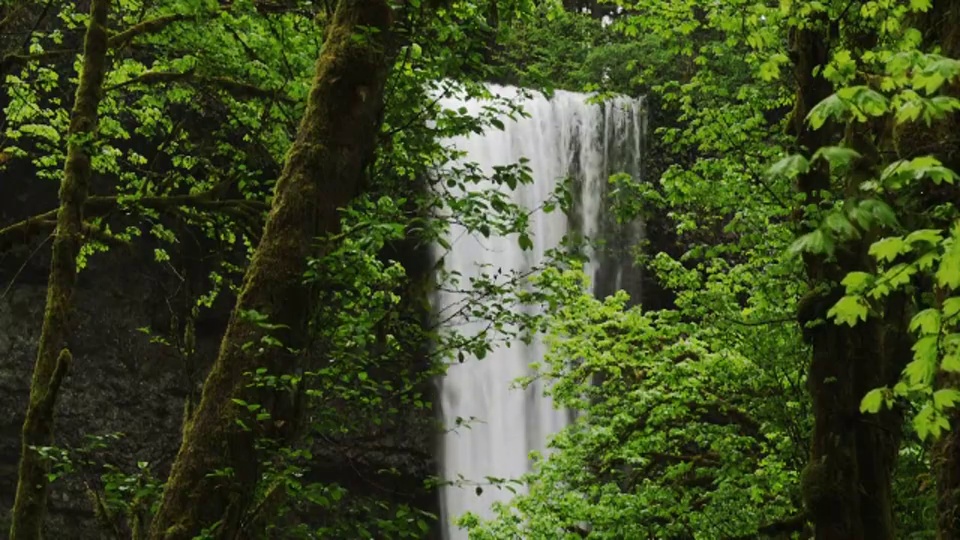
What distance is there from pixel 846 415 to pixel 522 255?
611 inches

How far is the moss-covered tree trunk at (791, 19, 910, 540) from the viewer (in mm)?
6117

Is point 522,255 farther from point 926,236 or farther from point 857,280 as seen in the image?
point 926,236

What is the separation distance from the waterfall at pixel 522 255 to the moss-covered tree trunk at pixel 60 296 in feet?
42.0

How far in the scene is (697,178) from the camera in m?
8.87

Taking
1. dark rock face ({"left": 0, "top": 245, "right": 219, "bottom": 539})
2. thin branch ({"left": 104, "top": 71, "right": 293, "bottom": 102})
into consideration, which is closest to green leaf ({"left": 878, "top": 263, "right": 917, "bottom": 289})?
thin branch ({"left": 104, "top": 71, "right": 293, "bottom": 102})

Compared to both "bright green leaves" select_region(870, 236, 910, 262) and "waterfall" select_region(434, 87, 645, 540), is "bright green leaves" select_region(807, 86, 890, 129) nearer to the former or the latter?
"bright green leaves" select_region(870, 236, 910, 262)

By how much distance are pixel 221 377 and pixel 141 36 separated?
4.79 meters

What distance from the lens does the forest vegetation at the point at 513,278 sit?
4461 millimetres

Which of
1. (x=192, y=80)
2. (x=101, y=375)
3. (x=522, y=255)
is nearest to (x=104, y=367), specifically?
(x=101, y=375)

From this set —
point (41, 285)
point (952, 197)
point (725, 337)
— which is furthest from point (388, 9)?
point (41, 285)

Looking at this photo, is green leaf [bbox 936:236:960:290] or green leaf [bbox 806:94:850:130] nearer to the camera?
green leaf [bbox 936:236:960:290]

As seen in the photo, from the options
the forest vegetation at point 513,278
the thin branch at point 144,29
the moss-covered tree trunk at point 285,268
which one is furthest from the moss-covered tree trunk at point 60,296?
the moss-covered tree trunk at point 285,268

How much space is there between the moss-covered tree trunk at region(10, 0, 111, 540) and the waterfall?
12798 mm

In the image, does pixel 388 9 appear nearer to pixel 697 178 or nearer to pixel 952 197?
pixel 952 197
